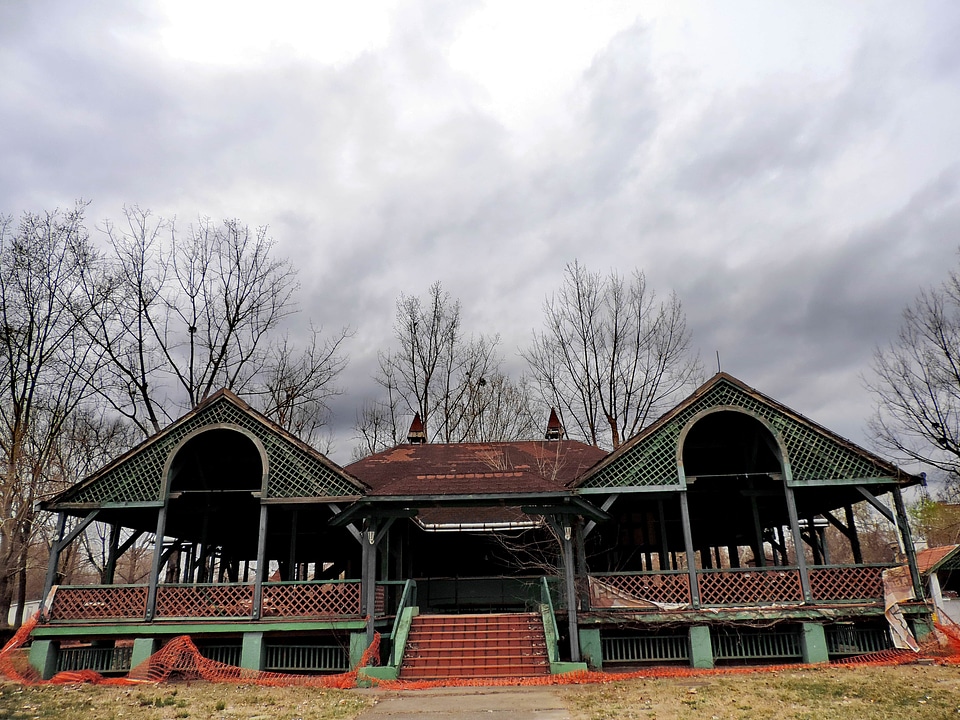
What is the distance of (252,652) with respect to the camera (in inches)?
598

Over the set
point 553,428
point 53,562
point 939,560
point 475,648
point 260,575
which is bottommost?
point 475,648

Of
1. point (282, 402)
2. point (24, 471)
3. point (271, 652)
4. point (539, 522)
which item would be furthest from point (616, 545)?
point (24, 471)

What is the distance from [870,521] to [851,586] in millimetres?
55133

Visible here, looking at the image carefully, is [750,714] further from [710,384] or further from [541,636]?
[710,384]

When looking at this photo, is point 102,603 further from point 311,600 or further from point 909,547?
point 909,547

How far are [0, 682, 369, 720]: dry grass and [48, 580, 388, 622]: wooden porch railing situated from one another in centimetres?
199

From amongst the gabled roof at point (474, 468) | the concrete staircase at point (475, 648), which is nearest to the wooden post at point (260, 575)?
the gabled roof at point (474, 468)

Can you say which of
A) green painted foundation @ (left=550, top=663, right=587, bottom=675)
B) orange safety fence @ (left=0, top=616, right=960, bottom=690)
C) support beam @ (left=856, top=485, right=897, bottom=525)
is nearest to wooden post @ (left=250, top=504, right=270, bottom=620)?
orange safety fence @ (left=0, top=616, right=960, bottom=690)

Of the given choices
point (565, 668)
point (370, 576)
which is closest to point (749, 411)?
point (565, 668)

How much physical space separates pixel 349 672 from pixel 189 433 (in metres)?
6.74

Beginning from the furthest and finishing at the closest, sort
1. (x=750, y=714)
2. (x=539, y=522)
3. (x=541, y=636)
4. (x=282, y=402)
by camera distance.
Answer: (x=282, y=402) → (x=539, y=522) → (x=541, y=636) → (x=750, y=714)

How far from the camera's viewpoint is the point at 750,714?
30.8 feet

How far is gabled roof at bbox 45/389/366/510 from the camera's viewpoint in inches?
624

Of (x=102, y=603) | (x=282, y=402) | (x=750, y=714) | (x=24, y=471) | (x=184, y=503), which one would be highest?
(x=282, y=402)
